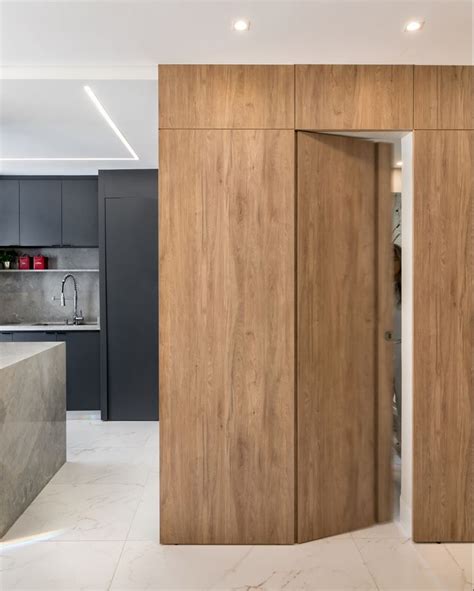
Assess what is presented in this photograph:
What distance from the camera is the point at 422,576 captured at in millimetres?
2398

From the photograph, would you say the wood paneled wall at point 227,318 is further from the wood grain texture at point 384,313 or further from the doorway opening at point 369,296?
the wood grain texture at point 384,313

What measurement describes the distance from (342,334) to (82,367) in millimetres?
3294

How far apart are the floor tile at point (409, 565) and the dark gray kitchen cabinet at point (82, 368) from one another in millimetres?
3322

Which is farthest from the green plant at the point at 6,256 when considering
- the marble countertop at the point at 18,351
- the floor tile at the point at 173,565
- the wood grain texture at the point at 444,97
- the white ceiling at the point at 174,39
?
the wood grain texture at the point at 444,97

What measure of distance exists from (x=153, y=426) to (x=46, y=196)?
2.65 m

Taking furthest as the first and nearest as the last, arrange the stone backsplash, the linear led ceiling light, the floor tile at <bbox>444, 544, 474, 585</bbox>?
the stone backsplash
the linear led ceiling light
the floor tile at <bbox>444, 544, 474, 585</bbox>

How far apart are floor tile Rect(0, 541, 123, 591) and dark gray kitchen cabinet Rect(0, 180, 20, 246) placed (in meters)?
3.53

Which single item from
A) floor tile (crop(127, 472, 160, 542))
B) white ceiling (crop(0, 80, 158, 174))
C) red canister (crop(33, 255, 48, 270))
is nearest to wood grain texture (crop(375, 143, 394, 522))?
floor tile (crop(127, 472, 160, 542))

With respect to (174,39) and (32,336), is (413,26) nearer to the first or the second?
(174,39)

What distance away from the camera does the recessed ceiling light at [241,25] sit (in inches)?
90.4

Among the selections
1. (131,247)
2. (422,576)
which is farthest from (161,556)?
(131,247)

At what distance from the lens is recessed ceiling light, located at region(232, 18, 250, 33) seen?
230cm

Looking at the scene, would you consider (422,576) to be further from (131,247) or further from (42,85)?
(131,247)

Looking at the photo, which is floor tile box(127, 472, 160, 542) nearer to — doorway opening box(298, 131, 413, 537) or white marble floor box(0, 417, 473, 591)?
white marble floor box(0, 417, 473, 591)
